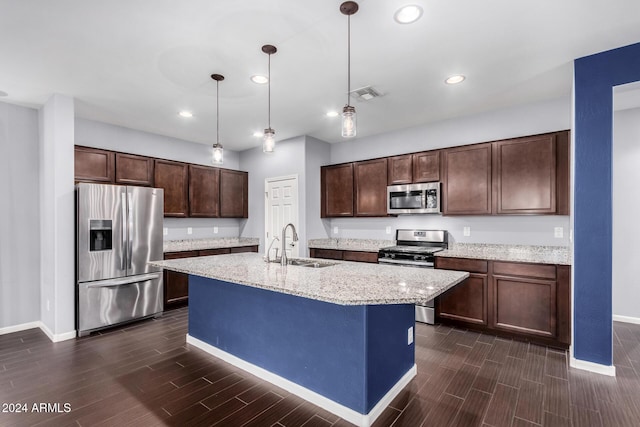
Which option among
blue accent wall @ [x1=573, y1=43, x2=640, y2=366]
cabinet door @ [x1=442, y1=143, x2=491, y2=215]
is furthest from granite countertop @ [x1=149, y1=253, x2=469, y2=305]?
cabinet door @ [x1=442, y1=143, x2=491, y2=215]

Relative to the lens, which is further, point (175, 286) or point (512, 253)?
point (175, 286)

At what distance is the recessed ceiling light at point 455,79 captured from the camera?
3092 millimetres

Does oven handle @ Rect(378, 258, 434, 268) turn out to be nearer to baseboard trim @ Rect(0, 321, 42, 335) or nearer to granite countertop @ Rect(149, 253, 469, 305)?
granite countertop @ Rect(149, 253, 469, 305)

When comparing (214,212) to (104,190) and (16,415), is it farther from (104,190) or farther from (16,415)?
(16,415)

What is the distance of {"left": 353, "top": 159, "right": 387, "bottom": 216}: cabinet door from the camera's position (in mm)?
4840

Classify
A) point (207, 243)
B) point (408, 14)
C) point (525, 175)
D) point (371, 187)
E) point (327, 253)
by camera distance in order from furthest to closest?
1. point (207, 243)
2. point (327, 253)
3. point (371, 187)
4. point (525, 175)
5. point (408, 14)

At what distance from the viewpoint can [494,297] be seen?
358 centimetres

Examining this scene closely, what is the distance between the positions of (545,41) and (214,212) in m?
5.08

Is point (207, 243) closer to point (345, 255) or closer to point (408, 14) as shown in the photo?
point (345, 255)

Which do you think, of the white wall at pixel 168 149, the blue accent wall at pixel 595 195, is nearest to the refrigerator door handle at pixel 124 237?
the white wall at pixel 168 149

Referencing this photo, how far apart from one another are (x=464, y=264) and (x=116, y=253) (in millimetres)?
4320

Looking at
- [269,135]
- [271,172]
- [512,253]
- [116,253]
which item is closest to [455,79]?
[269,135]

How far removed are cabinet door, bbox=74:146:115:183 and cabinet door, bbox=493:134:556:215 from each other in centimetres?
510

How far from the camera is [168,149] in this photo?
5324 mm
